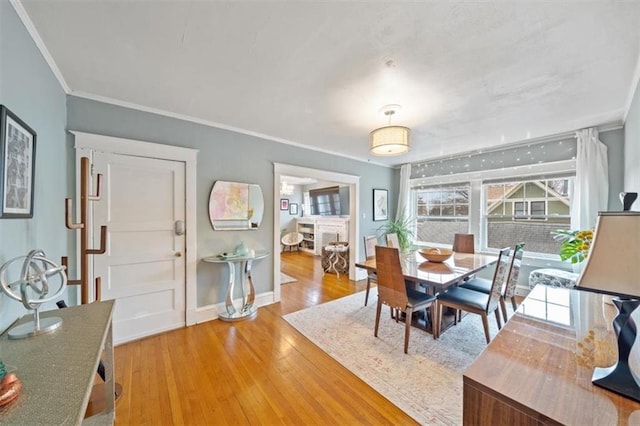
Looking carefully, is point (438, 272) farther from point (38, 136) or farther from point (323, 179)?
point (38, 136)

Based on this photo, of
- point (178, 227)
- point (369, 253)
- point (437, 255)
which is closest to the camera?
point (178, 227)

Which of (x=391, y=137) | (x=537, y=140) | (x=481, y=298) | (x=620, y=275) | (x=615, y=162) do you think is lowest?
(x=481, y=298)

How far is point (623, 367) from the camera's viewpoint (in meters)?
0.82

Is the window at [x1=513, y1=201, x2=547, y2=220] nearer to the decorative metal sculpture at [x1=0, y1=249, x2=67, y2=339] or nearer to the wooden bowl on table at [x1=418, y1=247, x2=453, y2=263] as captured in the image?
the wooden bowl on table at [x1=418, y1=247, x2=453, y2=263]

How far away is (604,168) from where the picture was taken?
2986 mm

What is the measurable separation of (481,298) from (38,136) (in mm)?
3827

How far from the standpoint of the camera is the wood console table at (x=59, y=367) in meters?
0.68

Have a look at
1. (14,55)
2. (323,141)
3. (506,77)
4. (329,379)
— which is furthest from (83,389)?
(323,141)

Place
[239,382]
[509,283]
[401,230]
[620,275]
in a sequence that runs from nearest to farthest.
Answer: [620,275], [239,382], [509,283], [401,230]

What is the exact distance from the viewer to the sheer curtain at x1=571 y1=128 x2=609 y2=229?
2.99 meters

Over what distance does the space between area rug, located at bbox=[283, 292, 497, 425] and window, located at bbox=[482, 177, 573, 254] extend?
1666 mm

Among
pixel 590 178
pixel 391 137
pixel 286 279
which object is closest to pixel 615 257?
pixel 391 137

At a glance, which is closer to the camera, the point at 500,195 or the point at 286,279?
the point at 500,195

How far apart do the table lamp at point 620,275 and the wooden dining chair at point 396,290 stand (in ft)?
4.87
